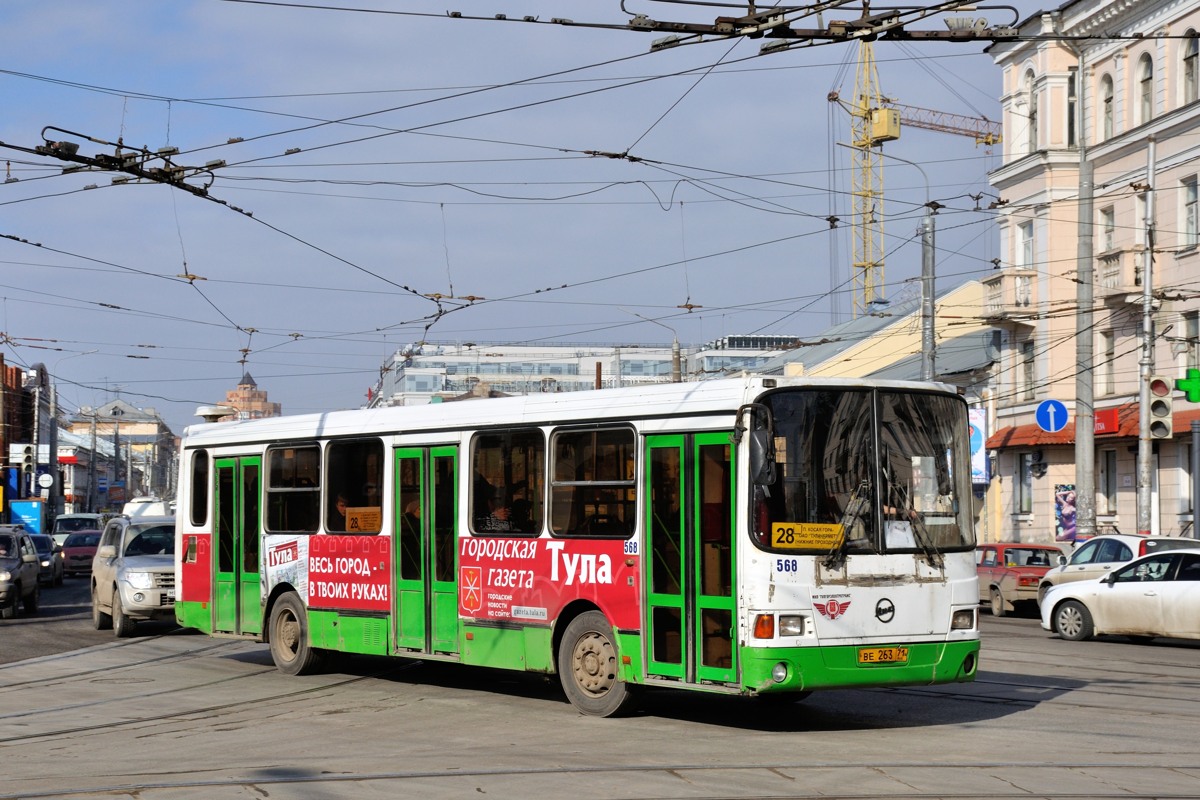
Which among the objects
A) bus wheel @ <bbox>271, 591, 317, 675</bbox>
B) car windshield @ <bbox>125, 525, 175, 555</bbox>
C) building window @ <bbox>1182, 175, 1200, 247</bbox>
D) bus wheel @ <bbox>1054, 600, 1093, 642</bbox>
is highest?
building window @ <bbox>1182, 175, 1200, 247</bbox>

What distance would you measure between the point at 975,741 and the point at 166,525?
17319 millimetres

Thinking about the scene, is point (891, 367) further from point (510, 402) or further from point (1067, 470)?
point (510, 402)

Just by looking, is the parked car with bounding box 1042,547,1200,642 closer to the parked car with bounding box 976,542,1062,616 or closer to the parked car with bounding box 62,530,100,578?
the parked car with bounding box 976,542,1062,616

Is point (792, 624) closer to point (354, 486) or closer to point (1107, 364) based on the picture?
point (354, 486)

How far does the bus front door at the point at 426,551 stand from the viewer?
15.1 m

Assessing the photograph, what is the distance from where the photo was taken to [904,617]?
40.0ft

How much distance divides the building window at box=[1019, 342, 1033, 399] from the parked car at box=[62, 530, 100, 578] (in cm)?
2821

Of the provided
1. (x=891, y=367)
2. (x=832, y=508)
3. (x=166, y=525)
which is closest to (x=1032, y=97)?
(x=891, y=367)

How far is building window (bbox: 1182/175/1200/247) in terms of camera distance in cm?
3738

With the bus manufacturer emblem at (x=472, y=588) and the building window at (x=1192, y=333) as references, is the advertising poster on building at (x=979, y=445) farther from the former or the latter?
the bus manufacturer emblem at (x=472, y=588)

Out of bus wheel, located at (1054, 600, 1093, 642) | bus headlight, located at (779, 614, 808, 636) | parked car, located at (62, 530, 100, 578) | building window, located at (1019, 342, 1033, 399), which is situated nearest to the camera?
bus headlight, located at (779, 614, 808, 636)

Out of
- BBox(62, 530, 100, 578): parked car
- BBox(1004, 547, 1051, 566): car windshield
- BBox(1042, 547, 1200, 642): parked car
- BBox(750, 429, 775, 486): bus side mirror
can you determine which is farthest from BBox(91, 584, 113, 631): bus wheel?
BBox(62, 530, 100, 578): parked car

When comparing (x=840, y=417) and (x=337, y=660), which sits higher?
(x=840, y=417)

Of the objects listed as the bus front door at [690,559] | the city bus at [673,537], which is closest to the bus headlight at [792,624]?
the city bus at [673,537]
